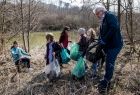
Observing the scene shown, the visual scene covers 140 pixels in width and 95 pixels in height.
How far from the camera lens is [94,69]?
9469 mm

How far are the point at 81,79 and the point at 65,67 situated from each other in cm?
176

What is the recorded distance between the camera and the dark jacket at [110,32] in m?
7.77

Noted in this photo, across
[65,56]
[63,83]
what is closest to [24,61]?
[65,56]

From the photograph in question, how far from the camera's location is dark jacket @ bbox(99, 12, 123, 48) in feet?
25.5

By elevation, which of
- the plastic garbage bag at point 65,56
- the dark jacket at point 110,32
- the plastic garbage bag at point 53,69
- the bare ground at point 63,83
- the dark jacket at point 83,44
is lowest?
the bare ground at point 63,83

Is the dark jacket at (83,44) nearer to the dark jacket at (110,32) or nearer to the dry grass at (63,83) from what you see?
the dry grass at (63,83)

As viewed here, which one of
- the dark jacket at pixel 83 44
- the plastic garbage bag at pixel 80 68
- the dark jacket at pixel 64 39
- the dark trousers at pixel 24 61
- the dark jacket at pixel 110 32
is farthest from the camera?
the dark jacket at pixel 64 39

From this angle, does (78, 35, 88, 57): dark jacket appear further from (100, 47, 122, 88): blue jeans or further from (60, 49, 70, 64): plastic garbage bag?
(100, 47, 122, 88): blue jeans

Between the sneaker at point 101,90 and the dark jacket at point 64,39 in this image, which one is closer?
the sneaker at point 101,90

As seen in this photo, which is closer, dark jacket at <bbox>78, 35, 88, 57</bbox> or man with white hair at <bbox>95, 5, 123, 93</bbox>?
man with white hair at <bbox>95, 5, 123, 93</bbox>

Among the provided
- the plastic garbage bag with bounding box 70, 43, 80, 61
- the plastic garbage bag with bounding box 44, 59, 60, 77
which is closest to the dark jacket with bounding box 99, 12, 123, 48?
the plastic garbage bag with bounding box 70, 43, 80, 61

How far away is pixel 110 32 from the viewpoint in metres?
7.80

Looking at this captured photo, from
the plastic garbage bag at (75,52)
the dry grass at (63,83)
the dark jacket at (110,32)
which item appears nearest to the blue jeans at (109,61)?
the dark jacket at (110,32)

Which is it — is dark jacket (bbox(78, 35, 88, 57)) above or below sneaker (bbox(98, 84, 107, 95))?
above
